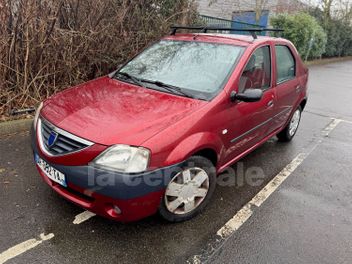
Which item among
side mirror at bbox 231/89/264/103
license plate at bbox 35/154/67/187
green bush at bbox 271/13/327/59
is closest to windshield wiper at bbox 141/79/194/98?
side mirror at bbox 231/89/264/103

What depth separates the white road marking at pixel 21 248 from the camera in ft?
7.85

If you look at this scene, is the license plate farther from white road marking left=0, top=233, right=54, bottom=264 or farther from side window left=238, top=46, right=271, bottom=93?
side window left=238, top=46, right=271, bottom=93

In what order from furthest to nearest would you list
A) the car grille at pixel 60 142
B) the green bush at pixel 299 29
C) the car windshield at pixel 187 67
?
the green bush at pixel 299 29 → the car windshield at pixel 187 67 → the car grille at pixel 60 142

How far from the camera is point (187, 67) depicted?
3418mm

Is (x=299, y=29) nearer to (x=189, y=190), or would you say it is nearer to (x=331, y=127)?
(x=331, y=127)

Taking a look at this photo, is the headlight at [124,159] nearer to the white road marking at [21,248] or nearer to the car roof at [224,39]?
the white road marking at [21,248]

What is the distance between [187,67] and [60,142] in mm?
1544

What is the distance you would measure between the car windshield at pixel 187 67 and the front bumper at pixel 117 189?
0.95 m

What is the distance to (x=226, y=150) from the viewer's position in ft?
10.5

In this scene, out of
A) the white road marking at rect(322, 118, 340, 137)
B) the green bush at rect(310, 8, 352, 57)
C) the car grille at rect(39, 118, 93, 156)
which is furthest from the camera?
the green bush at rect(310, 8, 352, 57)

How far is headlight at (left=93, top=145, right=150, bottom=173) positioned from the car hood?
0.05m

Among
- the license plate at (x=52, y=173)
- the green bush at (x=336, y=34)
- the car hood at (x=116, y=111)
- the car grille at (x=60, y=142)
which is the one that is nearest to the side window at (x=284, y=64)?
the car hood at (x=116, y=111)

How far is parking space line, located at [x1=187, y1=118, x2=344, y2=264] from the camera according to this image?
2621mm

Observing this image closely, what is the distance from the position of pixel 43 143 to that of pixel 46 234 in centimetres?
75
